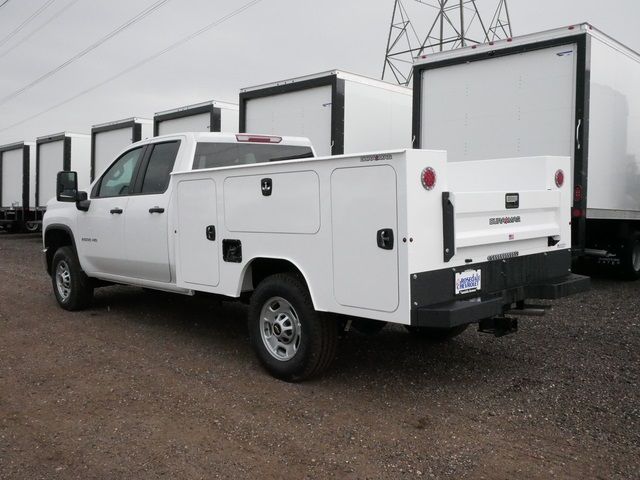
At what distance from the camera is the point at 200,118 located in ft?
44.2

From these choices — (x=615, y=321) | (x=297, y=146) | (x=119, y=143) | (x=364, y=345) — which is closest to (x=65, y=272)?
(x=297, y=146)

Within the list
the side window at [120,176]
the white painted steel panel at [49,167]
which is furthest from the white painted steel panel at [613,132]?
the white painted steel panel at [49,167]

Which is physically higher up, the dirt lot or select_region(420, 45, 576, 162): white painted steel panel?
select_region(420, 45, 576, 162): white painted steel panel

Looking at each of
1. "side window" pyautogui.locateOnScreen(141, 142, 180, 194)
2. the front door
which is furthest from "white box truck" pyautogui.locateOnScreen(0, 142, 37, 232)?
"side window" pyautogui.locateOnScreen(141, 142, 180, 194)

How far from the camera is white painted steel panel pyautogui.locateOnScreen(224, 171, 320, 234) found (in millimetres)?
4453

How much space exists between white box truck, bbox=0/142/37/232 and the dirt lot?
51.3ft

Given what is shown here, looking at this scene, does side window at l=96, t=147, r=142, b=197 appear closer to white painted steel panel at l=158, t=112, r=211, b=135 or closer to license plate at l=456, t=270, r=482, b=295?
license plate at l=456, t=270, r=482, b=295

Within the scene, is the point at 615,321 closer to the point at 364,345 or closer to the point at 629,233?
the point at 364,345

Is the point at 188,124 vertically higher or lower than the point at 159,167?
higher

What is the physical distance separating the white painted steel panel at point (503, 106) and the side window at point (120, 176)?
438 cm

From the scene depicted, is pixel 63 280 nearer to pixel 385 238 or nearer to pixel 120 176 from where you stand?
pixel 120 176

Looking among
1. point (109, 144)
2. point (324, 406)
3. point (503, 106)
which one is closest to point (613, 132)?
point (503, 106)

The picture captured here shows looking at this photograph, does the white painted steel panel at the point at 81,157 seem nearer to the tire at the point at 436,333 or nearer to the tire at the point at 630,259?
the tire at the point at 630,259

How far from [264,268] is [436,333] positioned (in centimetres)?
172
